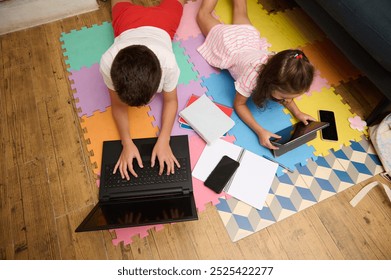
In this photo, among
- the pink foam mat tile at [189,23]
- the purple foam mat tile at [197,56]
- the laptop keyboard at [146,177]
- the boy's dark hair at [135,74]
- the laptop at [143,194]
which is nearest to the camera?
the boy's dark hair at [135,74]

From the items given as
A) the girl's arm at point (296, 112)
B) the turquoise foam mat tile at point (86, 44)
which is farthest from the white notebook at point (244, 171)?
the turquoise foam mat tile at point (86, 44)

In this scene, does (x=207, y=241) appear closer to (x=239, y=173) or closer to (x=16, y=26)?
(x=239, y=173)

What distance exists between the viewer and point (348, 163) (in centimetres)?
131

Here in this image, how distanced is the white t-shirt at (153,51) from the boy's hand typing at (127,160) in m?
0.27

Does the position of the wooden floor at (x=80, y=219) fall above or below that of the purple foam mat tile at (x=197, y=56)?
below

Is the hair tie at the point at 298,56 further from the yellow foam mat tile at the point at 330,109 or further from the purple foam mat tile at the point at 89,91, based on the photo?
the purple foam mat tile at the point at 89,91

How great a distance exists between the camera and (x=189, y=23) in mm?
1625

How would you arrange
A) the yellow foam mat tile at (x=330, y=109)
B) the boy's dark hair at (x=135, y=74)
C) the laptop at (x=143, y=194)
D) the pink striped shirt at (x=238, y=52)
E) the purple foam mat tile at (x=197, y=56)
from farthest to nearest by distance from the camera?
the purple foam mat tile at (x=197, y=56), the yellow foam mat tile at (x=330, y=109), the pink striped shirt at (x=238, y=52), the laptop at (x=143, y=194), the boy's dark hair at (x=135, y=74)

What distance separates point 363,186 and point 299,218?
36cm

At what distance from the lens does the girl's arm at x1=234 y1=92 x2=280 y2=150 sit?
127 centimetres

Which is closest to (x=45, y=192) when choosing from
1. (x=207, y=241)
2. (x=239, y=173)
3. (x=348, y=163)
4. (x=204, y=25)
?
(x=207, y=241)

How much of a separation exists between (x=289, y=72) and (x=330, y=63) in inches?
27.9

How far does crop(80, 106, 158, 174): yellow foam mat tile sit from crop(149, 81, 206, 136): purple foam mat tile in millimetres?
30

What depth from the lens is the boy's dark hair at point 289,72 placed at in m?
1.01
